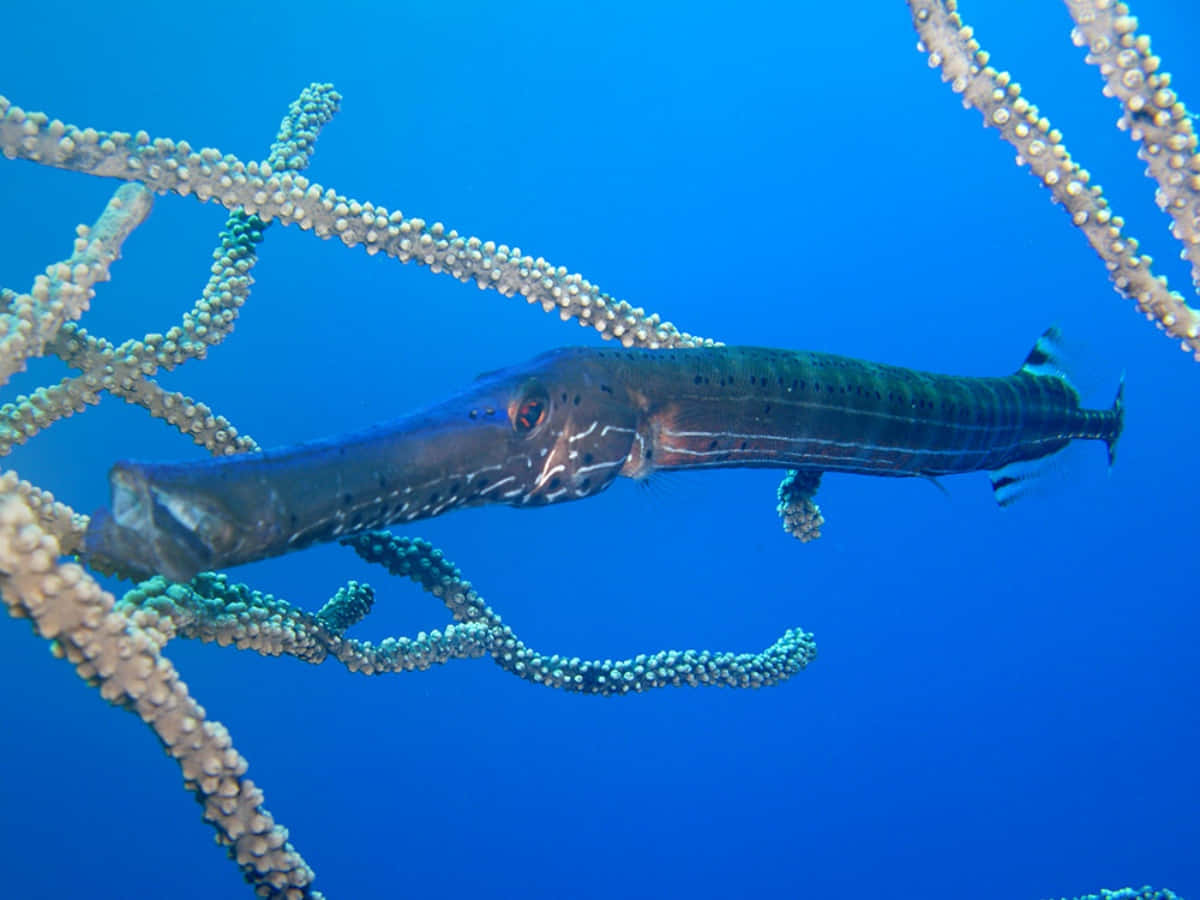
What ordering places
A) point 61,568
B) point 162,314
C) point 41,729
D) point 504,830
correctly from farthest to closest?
point 162,314
point 41,729
point 504,830
point 61,568

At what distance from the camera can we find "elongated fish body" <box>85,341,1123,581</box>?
1973 mm

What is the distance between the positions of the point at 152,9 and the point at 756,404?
122ft

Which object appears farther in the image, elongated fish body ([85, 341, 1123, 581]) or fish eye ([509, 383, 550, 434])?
fish eye ([509, 383, 550, 434])

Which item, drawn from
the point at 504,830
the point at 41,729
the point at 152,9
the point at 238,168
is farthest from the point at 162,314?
the point at 238,168

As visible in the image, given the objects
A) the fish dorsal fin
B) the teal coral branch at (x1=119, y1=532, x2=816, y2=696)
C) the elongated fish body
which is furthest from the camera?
the fish dorsal fin

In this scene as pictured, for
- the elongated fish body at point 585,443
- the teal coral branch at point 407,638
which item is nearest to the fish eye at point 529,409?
the elongated fish body at point 585,443

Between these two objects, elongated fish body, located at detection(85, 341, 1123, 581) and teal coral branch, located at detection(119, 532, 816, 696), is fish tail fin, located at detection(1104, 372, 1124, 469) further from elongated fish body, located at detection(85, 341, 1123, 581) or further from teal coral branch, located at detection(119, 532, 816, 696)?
teal coral branch, located at detection(119, 532, 816, 696)

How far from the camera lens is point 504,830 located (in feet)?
66.7

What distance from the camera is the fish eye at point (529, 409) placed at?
3.01m

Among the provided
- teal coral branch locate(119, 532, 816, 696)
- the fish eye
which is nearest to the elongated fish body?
the fish eye

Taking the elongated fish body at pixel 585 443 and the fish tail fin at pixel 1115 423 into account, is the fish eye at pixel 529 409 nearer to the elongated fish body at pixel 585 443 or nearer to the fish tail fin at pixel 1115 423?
the elongated fish body at pixel 585 443

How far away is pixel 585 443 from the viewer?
3.31m

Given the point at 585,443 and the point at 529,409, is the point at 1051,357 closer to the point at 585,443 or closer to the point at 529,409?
the point at 585,443

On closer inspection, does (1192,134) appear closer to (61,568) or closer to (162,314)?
(61,568)
